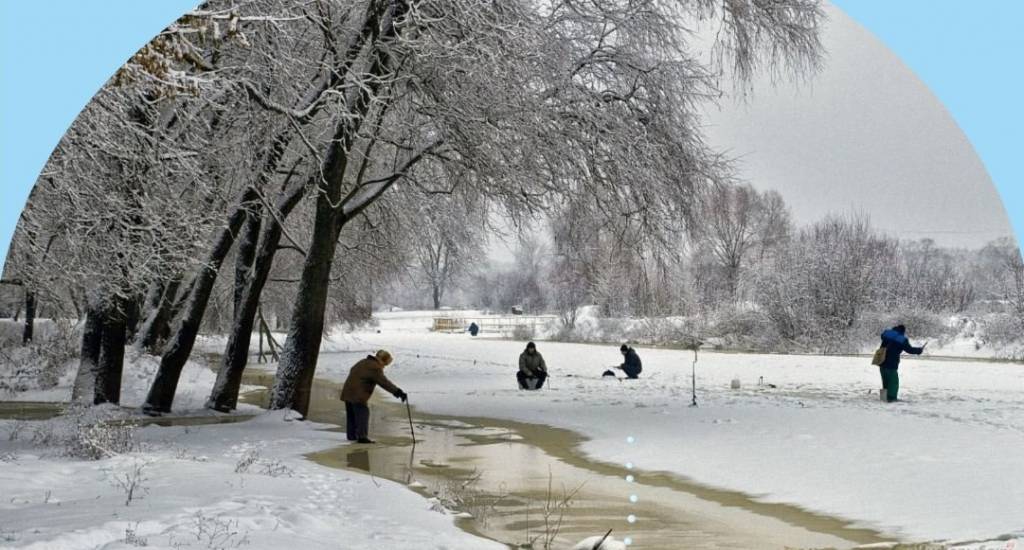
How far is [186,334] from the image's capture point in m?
12.9

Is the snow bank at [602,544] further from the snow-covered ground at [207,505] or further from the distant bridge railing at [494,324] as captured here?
the distant bridge railing at [494,324]

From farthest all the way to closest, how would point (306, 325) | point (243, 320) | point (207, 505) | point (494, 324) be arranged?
point (243, 320)
point (306, 325)
point (494, 324)
point (207, 505)

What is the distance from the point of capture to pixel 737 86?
8.23 metres

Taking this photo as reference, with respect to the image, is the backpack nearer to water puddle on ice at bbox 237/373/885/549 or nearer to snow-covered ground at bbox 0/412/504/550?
water puddle on ice at bbox 237/373/885/549

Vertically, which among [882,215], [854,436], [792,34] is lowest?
[854,436]

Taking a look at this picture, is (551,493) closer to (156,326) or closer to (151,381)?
(151,381)

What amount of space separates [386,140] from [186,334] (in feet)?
16.8

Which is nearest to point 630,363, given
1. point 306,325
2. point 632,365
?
point 632,365

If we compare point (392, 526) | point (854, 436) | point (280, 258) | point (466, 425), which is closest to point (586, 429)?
point (466, 425)

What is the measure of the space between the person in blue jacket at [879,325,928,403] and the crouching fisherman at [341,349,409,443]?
402 centimetres

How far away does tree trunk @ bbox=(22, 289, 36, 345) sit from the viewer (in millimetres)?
8075

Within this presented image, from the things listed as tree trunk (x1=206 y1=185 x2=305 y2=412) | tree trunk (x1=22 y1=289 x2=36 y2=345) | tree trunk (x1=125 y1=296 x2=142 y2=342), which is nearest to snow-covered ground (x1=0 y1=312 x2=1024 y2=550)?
tree trunk (x1=22 y1=289 x2=36 y2=345)

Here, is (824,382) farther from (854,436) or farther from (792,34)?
(792,34)

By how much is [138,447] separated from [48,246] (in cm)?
197
